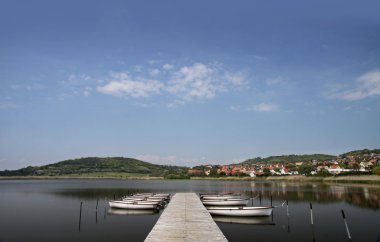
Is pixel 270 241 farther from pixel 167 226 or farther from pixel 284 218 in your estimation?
pixel 284 218

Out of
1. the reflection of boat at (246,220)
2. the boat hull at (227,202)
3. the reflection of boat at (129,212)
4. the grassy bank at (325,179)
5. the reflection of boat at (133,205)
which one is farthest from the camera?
the grassy bank at (325,179)

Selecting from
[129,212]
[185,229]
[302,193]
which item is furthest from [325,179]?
[185,229]

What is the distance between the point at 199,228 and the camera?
23359mm

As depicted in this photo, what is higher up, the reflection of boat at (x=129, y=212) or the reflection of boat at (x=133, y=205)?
the reflection of boat at (x=133, y=205)

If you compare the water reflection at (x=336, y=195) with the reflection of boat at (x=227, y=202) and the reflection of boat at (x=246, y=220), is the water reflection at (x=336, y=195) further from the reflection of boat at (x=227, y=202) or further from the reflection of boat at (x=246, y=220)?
the reflection of boat at (x=246, y=220)

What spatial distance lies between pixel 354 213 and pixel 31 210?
141 ft

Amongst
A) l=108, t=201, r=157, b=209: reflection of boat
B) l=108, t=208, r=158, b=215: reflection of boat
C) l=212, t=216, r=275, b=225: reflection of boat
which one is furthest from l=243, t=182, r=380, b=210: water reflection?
l=108, t=208, r=158, b=215: reflection of boat

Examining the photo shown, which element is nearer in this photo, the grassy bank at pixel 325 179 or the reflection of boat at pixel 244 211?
the reflection of boat at pixel 244 211

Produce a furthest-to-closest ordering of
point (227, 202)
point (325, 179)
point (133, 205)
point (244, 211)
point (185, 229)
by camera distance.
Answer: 1. point (325, 179)
2. point (227, 202)
3. point (133, 205)
4. point (244, 211)
5. point (185, 229)

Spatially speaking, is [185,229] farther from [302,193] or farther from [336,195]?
[302,193]

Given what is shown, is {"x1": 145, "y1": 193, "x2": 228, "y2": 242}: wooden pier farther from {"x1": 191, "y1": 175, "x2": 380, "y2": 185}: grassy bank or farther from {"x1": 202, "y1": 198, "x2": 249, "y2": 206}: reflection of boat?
{"x1": 191, "y1": 175, "x2": 380, "y2": 185}: grassy bank

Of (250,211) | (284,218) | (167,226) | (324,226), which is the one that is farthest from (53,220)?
(324,226)

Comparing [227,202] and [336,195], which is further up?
[227,202]

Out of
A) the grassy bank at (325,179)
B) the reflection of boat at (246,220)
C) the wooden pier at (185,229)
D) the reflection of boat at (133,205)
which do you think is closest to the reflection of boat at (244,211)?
the reflection of boat at (246,220)
